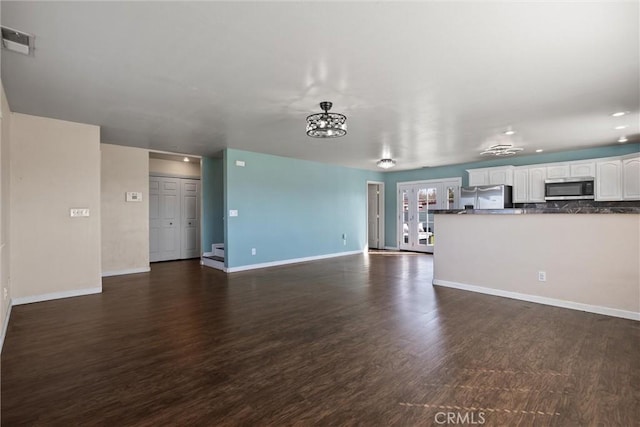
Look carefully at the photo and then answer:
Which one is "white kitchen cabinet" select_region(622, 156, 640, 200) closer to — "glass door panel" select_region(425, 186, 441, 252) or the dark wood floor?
the dark wood floor

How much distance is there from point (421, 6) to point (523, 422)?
2.54 m

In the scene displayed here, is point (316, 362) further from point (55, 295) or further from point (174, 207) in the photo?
point (174, 207)

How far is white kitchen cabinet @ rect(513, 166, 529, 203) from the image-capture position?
6.78 m

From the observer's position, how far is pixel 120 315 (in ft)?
12.0

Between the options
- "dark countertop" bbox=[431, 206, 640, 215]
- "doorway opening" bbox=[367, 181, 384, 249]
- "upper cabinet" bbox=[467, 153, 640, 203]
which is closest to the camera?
"dark countertop" bbox=[431, 206, 640, 215]

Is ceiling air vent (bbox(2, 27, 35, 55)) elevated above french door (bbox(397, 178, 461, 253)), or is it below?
above

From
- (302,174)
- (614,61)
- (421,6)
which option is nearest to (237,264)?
(302,174)

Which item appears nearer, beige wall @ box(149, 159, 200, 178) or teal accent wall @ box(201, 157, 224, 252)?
teal accent wall @ box(201, 157, 224, 252)

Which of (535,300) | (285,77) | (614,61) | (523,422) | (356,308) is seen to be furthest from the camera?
(535,300)

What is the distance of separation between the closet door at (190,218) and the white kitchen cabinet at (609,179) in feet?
29.3

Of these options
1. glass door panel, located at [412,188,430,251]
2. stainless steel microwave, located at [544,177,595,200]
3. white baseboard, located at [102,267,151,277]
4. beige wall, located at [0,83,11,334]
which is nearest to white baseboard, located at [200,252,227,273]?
white baseboard, located at [102,267,151,277]

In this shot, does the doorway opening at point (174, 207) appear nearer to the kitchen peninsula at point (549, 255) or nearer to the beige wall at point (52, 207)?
the beige wall at point (52, 207)

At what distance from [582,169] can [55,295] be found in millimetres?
9228

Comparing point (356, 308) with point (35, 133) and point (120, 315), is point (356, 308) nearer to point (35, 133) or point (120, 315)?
point (120, 315)
